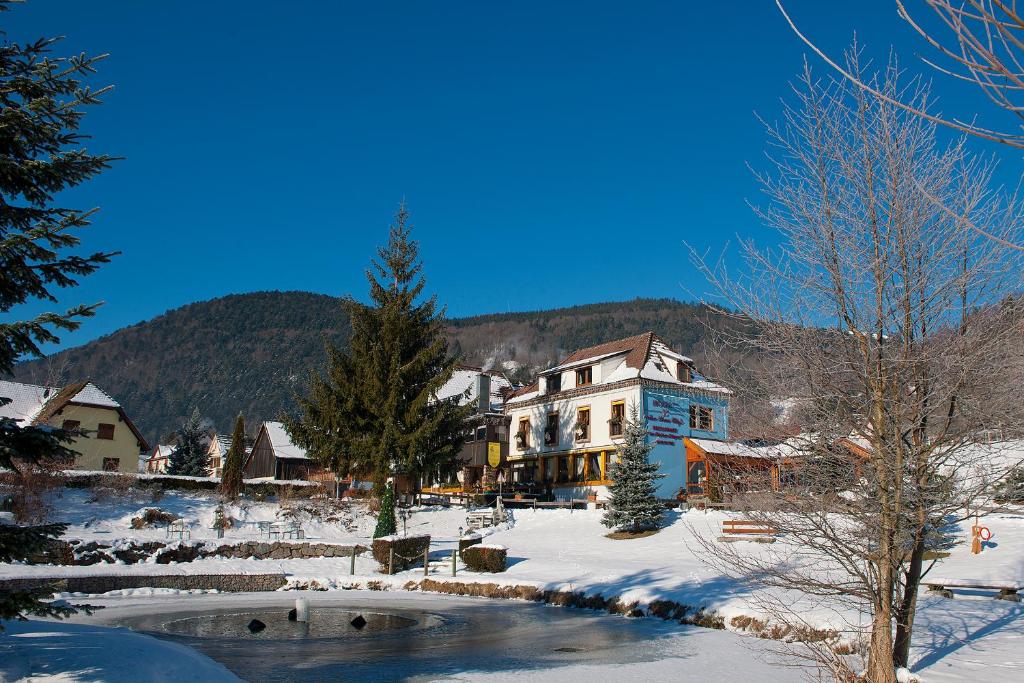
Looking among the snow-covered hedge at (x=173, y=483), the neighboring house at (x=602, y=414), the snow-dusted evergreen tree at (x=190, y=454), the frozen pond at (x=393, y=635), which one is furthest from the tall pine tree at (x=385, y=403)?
the snow-dusted evergreen tree at (x=190, y=454)

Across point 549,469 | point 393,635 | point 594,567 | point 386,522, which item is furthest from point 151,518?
point 549,469

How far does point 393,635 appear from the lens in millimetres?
16656

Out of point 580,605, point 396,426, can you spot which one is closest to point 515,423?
point 396,426

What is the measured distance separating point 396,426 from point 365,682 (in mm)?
28037

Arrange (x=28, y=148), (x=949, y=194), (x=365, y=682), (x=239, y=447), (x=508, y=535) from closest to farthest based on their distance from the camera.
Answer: (x=949, y=194) → (x=28, y=148) → (x=365, y=682) → (x=508, y=535) → (x=239, y=447)

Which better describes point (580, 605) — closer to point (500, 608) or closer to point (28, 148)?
point (500, 608)

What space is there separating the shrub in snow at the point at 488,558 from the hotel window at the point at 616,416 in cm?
1775

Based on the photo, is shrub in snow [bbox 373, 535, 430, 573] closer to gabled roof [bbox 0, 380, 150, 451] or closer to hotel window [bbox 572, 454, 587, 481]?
hotel window [bbox 572, 454, 587, 481]

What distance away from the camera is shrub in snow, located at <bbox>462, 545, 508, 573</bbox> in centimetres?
2673

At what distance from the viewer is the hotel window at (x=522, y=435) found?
2013 inches

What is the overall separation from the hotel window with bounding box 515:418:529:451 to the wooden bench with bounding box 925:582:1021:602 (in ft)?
107

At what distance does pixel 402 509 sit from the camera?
39375 millimetres

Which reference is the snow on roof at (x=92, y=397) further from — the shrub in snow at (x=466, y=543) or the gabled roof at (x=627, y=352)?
the gabled roof at (x=627, y=352)

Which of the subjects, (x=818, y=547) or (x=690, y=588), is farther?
(x=690, y=588)
